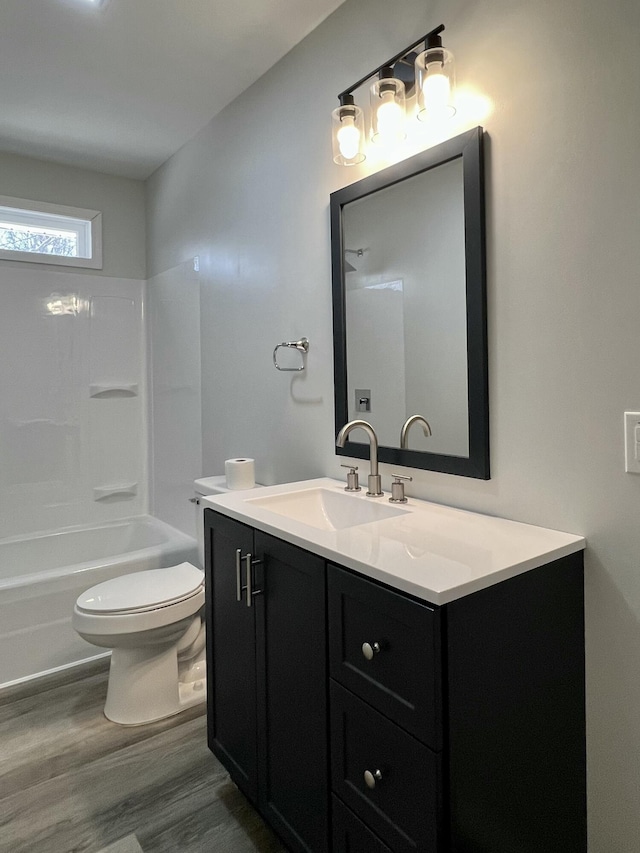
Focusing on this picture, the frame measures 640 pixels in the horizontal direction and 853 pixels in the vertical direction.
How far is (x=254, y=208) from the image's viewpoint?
93.7 inches

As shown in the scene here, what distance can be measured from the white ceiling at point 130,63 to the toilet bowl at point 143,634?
2063mm

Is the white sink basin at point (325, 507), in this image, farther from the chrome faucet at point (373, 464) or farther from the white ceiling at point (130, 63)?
the white ceiling at point (130, 63)

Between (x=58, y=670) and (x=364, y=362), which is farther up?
(x=364, y=362)

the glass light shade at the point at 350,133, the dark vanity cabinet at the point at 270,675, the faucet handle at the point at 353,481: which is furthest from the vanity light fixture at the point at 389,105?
the dark vanity cabinet at the point at 270,675

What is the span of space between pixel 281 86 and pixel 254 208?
0.47 meters

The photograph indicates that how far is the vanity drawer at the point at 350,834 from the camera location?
110 centimetres

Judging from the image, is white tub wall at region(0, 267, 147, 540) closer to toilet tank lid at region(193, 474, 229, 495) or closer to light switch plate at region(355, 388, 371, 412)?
toilet tank lid at region(193, 474, 229, 495)

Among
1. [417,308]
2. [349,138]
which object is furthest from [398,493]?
[349,138]

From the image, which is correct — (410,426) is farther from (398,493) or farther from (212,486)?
(212,486)

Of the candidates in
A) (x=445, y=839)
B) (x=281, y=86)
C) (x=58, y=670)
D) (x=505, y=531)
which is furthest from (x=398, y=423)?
(x=58, y=670)

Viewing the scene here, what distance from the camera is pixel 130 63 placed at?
218 centimetres

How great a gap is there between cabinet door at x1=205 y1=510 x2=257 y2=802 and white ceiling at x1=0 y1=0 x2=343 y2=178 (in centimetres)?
172

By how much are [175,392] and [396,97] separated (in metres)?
2.08

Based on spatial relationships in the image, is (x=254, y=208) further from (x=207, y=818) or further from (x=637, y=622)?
(x=207, y=818)
